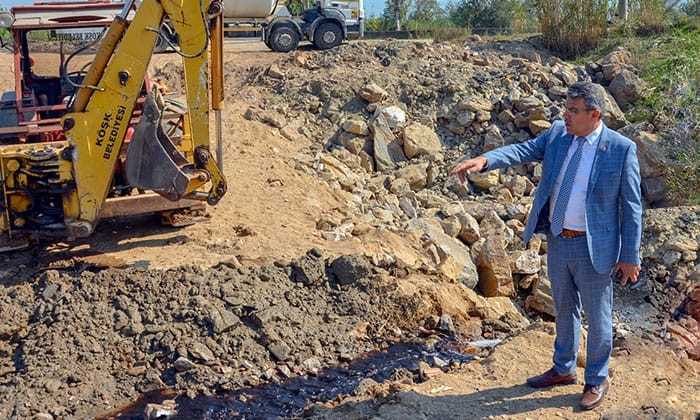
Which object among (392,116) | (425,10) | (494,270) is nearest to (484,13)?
(425,10)

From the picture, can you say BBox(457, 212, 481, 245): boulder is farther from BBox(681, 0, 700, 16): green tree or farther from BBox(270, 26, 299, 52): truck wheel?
BBox(681, 0, 700, 16): green tree

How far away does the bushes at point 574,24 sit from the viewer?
15.0m

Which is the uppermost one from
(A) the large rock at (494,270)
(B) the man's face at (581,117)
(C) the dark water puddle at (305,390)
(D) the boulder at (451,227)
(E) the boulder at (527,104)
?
(B) the man's face at (581,117)

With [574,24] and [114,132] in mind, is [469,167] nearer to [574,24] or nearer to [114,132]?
[114,132]

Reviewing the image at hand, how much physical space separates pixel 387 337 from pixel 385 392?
142 centimetres

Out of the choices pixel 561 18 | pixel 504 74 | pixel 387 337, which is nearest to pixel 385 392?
pixel 387 337

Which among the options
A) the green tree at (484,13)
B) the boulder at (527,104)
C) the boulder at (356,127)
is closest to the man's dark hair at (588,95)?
the boulder at (356,127)

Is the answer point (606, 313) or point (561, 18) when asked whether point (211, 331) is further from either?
point (561, 18)

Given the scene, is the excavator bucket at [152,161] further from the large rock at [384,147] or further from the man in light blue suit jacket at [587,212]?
the large rock at [384,147]

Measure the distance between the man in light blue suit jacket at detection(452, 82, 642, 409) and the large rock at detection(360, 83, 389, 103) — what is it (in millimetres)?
6917

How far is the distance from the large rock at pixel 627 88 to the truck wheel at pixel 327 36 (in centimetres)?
593

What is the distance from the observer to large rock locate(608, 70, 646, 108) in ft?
41.5

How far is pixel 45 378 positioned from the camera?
5.72 metres

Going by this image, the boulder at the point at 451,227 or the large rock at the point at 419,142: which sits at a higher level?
the large rock at the point at 419,142
